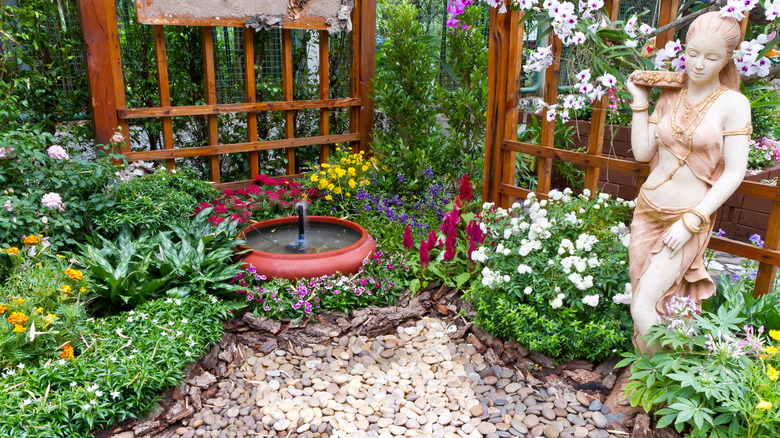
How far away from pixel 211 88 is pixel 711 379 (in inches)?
153

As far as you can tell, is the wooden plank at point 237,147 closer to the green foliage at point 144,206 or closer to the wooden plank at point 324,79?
the wooden plank at point 324,79

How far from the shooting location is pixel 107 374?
235 centimetres

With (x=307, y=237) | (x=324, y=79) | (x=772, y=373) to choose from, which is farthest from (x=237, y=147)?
(x=772, y=373)

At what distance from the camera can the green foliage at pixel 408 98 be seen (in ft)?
15.9

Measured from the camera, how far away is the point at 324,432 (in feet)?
8.14

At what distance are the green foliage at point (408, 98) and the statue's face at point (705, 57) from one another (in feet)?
9.14

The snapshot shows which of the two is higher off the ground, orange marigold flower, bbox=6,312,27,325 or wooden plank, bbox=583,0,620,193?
wooden plank, bbox=583,0,620,193

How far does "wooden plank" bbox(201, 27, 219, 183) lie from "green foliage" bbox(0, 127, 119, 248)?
1.03 m

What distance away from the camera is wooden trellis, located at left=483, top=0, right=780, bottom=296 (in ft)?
9.32

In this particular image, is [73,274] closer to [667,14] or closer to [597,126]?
[597,126]

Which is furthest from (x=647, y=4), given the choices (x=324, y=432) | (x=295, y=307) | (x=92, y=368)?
(x=92, y=368)

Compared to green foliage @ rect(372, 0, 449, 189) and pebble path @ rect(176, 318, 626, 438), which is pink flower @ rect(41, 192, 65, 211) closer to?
pebble path @ rect(176, 318, 626, 438)

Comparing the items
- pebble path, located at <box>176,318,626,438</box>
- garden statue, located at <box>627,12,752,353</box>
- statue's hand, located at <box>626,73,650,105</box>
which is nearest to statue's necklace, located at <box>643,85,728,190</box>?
garden statue, located at <box>627,12,752,353</box>

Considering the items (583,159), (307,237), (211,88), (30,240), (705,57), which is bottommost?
(307,237)
